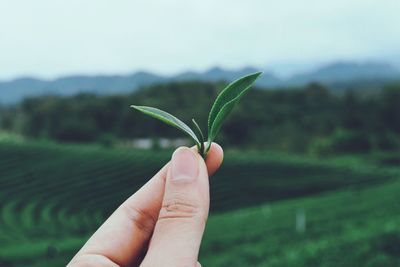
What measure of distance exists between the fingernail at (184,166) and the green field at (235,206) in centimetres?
449

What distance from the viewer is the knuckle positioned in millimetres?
1509

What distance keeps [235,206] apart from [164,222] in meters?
23.9

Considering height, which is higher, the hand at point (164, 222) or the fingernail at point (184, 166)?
the fingernail at point (184, 166)

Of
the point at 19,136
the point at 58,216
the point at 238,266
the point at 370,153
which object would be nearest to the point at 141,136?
the point at 19,136

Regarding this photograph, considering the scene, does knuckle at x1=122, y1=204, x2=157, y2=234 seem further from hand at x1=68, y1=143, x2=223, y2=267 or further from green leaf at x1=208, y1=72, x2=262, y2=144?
green leaf at x1=208, y1=72, x2=262, y2=144

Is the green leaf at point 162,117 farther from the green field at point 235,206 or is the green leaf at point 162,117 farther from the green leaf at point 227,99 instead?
the green field at point 235,206

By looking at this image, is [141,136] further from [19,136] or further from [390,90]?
[390,90]

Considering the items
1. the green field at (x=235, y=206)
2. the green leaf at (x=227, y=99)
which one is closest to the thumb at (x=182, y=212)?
the green leaf at (x=227, y=99)

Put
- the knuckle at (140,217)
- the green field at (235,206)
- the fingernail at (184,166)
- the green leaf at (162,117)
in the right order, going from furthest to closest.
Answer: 1. the green field at (235,206)
2. the knuckle at (140,217)
3. the fingernail at (184,166)
4. the green leaf at (162,117)

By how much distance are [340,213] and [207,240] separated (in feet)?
15.2

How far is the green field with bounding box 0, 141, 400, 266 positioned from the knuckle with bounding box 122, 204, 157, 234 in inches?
172

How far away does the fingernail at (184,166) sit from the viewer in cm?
136

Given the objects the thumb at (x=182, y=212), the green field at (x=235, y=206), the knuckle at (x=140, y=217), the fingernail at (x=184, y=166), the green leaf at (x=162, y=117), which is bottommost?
the green field at (x=235, y=206)

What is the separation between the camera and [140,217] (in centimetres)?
152
